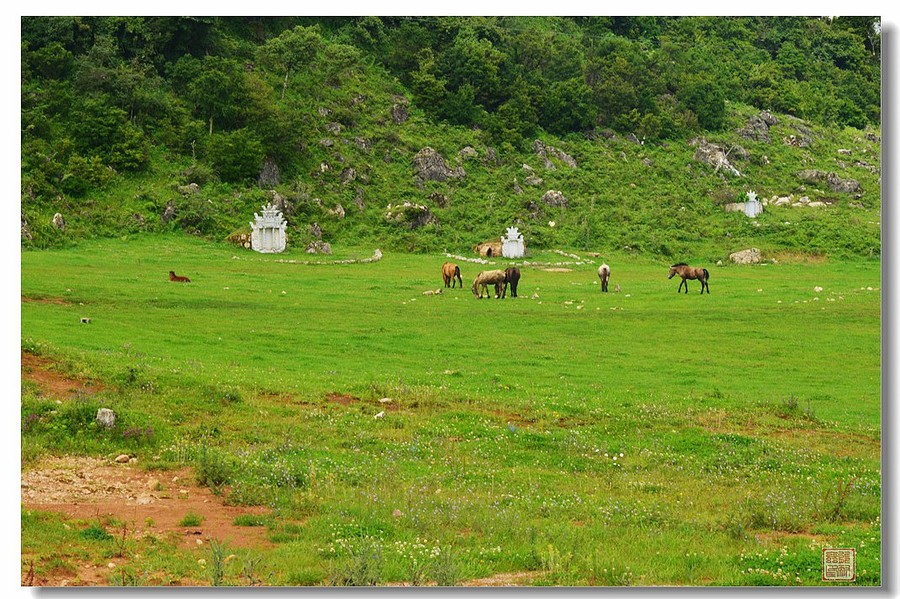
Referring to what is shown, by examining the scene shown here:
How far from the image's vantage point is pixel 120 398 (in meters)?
17.8

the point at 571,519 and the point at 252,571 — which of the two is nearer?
the point at 252,571

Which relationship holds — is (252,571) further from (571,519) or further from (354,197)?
(354,197)

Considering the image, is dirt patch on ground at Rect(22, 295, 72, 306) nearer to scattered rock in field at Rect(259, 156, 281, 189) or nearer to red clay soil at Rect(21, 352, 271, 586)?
red clay soil at Rect(21, 352, 271, 586)

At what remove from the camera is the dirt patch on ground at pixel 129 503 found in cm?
1280

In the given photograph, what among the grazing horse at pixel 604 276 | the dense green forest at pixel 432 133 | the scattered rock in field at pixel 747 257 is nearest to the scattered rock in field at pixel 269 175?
the dense green forest at pixel 432 133

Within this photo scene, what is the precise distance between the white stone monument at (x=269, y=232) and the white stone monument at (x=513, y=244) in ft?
28.2

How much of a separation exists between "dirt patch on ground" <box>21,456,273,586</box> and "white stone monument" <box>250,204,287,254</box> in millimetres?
22888

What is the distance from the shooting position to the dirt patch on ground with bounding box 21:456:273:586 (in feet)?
42.0

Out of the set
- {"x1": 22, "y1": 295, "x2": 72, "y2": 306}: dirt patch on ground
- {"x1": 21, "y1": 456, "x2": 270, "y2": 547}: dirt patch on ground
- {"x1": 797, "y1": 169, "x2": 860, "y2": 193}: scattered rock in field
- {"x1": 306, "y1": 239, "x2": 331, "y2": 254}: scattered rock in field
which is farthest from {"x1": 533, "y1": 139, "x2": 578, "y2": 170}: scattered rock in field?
{"x1": 21, "y1": 456, "x2": 270, "y2": 547}: dirt patch on ground

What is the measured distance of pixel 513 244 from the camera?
39.3m

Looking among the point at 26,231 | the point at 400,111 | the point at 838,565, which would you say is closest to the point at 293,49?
the point at 400,111

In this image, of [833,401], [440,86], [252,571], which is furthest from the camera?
[440,86]

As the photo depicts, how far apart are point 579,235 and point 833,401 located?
65.5 feet

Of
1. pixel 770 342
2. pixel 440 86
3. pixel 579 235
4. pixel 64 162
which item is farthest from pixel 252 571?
pixel 440 86
